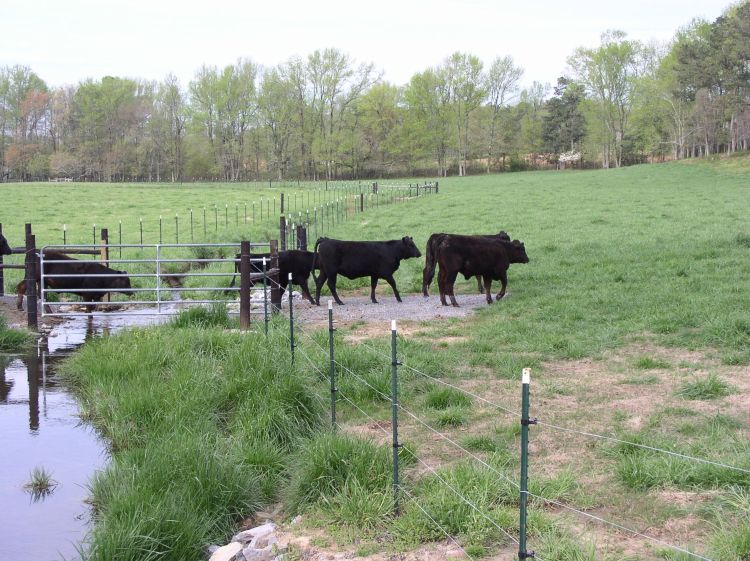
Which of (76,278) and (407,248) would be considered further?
(407,248)

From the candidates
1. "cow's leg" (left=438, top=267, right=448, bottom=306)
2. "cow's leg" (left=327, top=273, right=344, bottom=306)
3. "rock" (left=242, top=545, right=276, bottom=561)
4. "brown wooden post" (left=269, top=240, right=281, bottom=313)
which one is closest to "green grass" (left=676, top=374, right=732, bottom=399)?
"rock" (left=242, top=545, right=276, bottom=561)

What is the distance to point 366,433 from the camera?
6.55 metres

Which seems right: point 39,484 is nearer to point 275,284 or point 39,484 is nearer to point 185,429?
point 185,429

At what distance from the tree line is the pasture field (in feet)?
217

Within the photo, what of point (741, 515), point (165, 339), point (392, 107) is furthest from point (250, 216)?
point (392, 107)

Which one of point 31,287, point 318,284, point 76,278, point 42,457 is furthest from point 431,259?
point 42,457

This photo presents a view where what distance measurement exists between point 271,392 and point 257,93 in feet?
246

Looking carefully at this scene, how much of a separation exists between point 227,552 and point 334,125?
263 feet

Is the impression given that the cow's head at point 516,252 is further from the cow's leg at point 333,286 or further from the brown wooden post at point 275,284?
the brown wooden post at point 275,284

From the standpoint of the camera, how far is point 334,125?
3250 inches

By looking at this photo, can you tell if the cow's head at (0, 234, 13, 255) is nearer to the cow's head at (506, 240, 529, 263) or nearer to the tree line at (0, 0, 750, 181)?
the cow's head at (506, 240, 529, 263)

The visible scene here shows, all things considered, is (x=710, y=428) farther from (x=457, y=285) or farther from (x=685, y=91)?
(x=685, y=91)

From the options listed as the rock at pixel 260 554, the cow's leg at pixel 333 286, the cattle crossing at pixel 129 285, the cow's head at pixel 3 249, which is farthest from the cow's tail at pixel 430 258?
the rock at pixel 260 554

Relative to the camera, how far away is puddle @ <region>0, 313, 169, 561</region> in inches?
212
